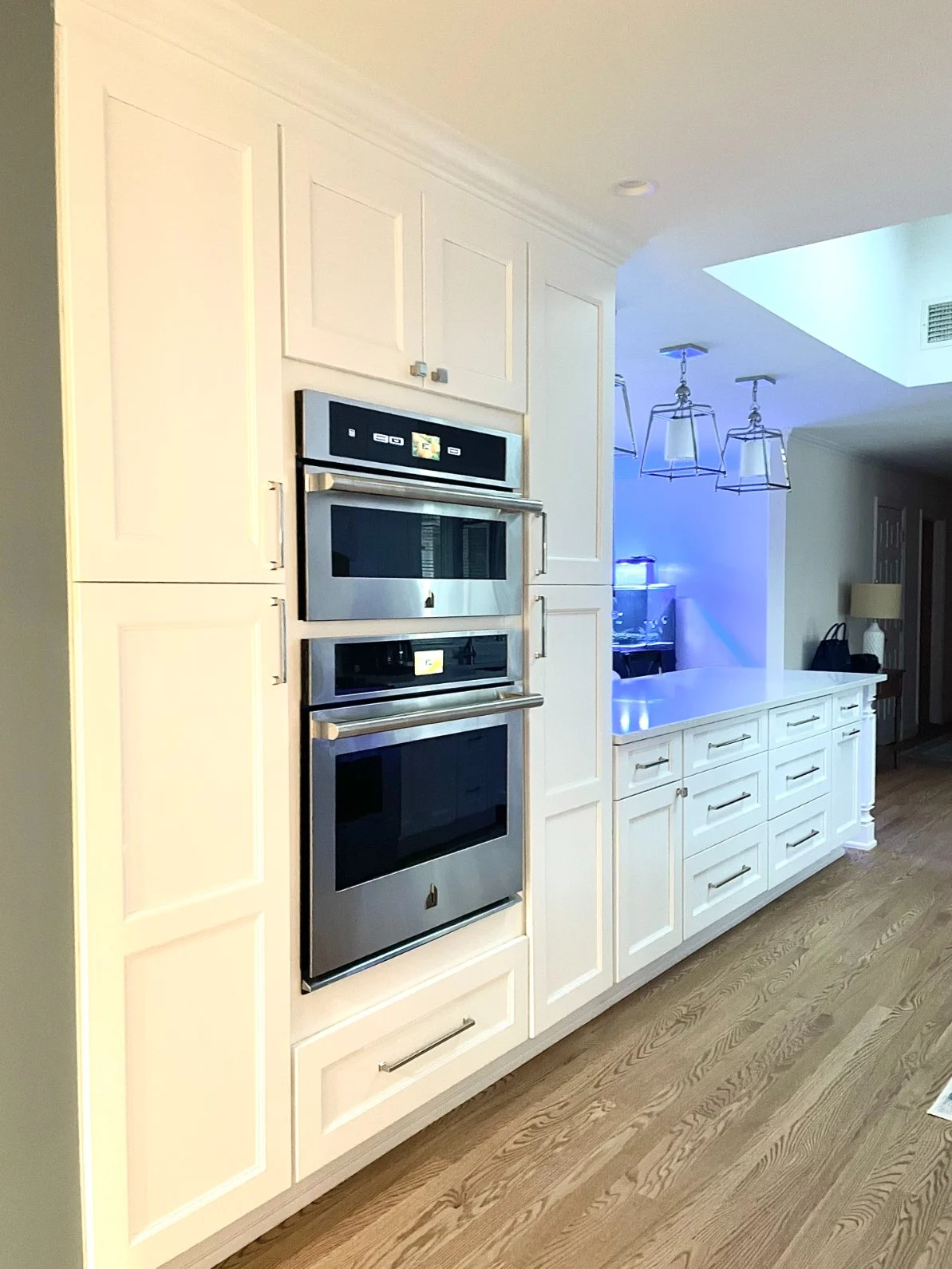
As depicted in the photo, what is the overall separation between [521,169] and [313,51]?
0.67 metres

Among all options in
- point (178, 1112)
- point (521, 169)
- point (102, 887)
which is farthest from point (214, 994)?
Result: point (521, 169)

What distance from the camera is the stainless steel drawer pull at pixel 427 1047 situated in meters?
2.16

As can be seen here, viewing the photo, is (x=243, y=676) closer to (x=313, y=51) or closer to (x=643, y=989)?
(x=313, y=51)

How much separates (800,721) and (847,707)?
0.68m

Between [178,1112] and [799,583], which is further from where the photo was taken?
[799,583]

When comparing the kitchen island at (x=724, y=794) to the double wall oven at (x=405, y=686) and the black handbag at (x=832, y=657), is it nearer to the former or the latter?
the double wall oven at (x=405, y=686)

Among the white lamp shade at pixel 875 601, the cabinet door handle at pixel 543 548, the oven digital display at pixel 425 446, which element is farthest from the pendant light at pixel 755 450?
the white lamp shade at pixel 875 601

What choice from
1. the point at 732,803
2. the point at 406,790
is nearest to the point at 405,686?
the point at 406,790

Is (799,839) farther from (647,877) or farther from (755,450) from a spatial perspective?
(755,450)

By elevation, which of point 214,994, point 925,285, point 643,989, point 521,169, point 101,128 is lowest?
point 643,989

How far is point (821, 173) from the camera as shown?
236 cm

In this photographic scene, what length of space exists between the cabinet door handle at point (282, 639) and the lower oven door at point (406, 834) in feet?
0.54

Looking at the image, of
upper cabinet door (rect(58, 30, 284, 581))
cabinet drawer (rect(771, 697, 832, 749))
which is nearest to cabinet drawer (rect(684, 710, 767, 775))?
cabinet drawer (rect(771, 697, 832, 749))

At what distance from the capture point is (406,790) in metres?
2.18
